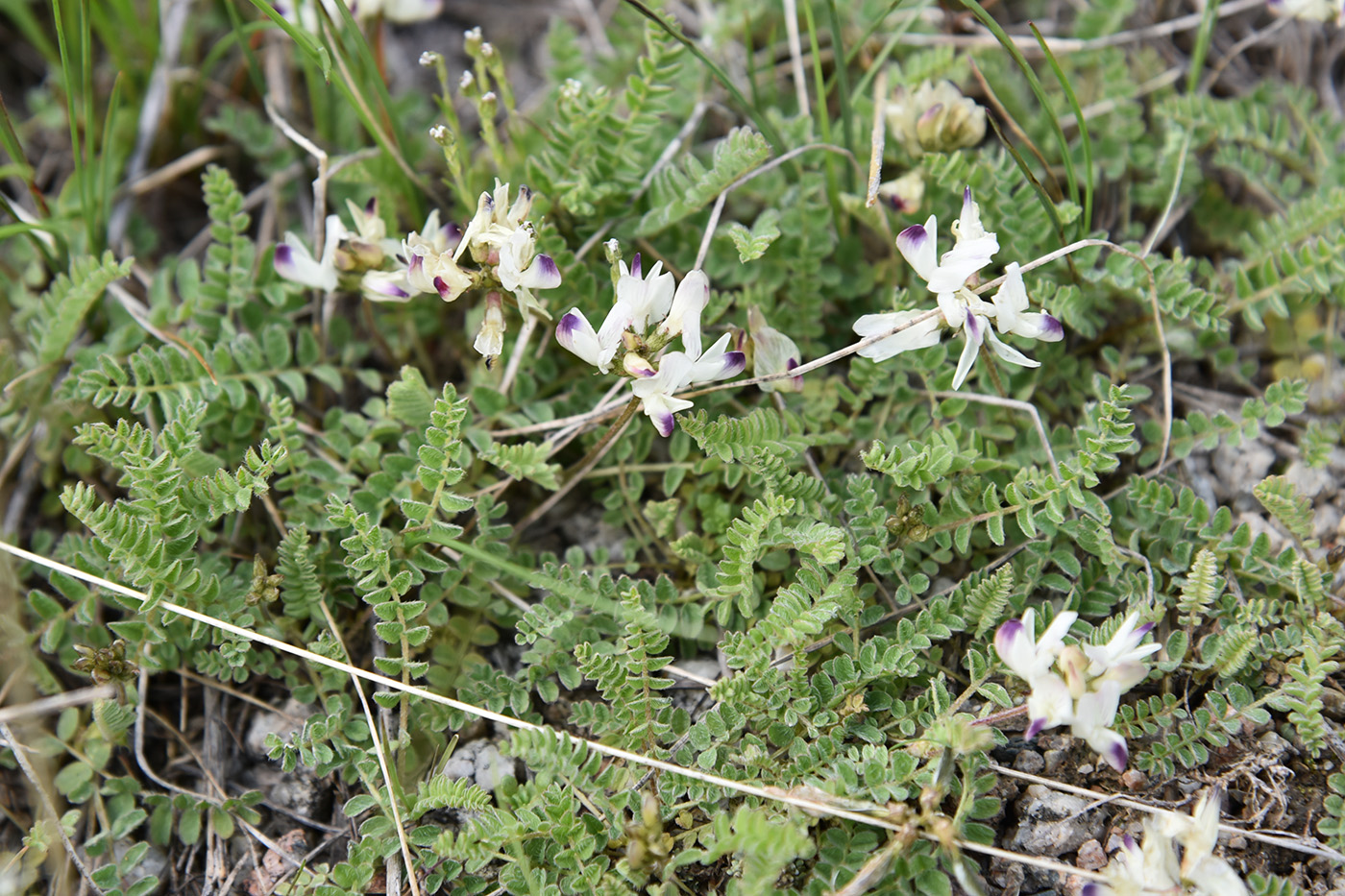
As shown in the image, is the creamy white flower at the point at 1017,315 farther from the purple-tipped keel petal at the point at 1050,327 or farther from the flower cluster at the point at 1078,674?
the flower cluster at the point at 1078,674

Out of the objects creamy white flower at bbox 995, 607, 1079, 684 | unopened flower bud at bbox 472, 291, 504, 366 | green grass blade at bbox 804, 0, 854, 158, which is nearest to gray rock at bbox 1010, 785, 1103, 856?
creamy white flower at bbox 995, 607, 1079, 684

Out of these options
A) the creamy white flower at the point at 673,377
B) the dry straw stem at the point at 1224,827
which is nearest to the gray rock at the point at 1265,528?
the dry straw stem at the point at 1224,827

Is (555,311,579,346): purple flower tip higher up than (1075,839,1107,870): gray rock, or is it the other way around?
(555,311,579,346): purple flower tip

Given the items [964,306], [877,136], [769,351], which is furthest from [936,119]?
[769,351]

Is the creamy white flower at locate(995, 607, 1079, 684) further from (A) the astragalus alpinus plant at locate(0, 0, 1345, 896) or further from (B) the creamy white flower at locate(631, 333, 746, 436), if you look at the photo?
(B) the creamy white flower at locate(631, 333, 746, 436)

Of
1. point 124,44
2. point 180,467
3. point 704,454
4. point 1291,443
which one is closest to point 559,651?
point 704,454

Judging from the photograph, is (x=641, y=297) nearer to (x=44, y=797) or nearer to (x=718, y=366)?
(x=718, y=366)
